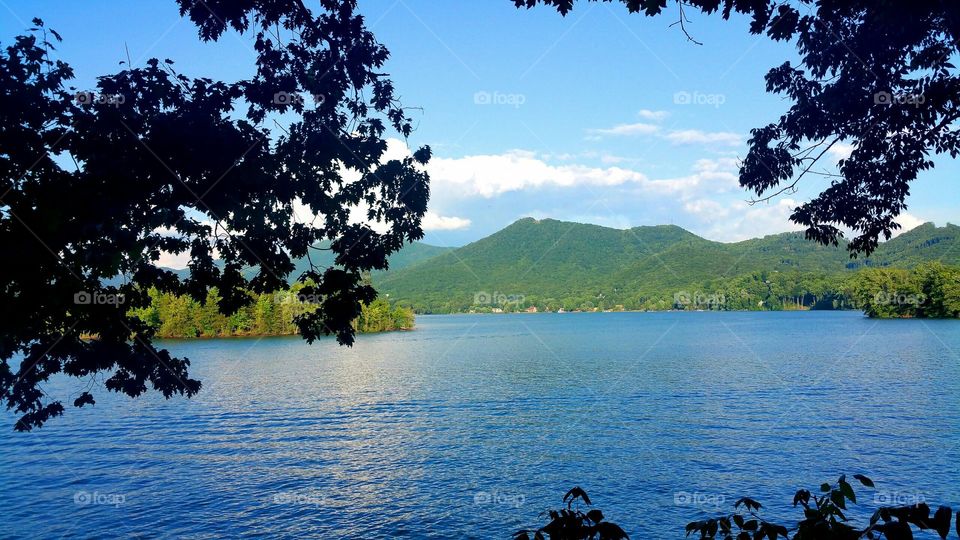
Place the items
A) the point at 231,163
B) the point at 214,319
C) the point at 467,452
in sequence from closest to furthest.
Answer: the point at 231,163 < the point at 467,452 < the point at 214,319

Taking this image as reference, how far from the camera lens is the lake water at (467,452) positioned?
2636 centimetres

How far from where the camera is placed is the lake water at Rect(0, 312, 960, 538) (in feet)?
86.5

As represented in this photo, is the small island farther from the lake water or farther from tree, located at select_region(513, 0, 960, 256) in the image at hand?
tree, located at select_region(513, 0, 960, 256)

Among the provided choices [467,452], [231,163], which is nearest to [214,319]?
[467,452]

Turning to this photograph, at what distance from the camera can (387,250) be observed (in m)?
13.9

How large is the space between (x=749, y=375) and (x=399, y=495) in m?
54.7

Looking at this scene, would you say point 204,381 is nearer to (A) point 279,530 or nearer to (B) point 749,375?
(A) point 279,530

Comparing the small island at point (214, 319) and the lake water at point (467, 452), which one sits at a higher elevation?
the small island at point (214, 319)

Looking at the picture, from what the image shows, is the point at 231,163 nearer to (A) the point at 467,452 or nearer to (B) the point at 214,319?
(A) the point at 467,452

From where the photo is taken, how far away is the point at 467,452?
3678 centimetres

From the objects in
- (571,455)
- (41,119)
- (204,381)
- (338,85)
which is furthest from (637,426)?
(204,381)

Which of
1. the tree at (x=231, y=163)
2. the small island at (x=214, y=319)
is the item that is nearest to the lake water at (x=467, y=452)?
the tree at (x=231, y=163)

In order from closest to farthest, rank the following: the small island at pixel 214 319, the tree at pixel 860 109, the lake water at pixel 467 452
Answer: the tree at pixel 860 109 < the lake water at pixel 467 452 < the small island at pixel 214 319

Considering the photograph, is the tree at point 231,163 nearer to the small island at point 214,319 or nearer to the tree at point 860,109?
the tree at point 860,109
